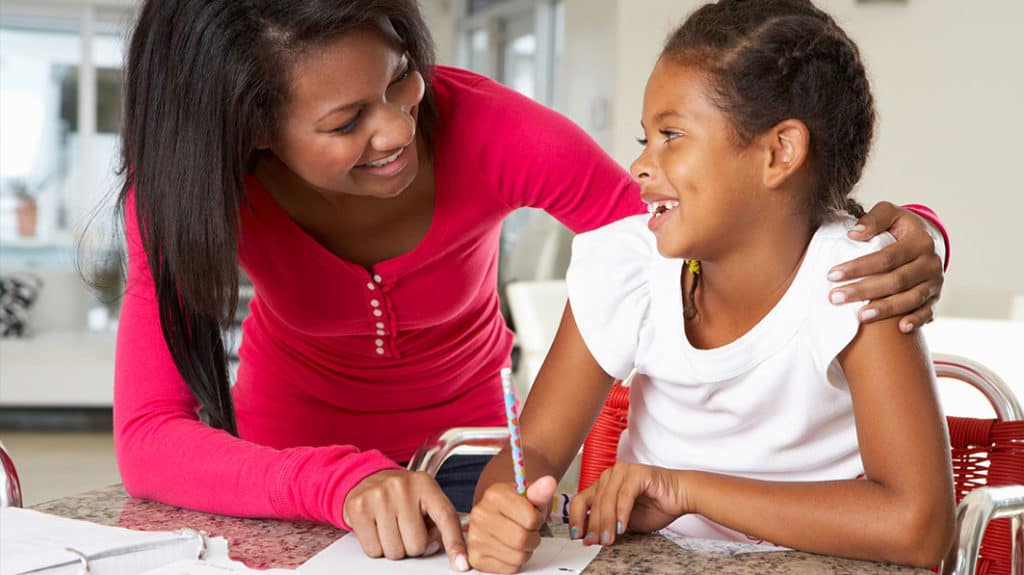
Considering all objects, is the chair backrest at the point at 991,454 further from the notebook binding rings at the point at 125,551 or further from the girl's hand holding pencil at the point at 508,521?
the notebook binding rings at the point at 125,551

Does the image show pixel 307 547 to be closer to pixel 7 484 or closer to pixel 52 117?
pixel 7 484

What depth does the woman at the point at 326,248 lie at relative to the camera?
39.9 inches

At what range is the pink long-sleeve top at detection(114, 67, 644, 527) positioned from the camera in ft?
3.66

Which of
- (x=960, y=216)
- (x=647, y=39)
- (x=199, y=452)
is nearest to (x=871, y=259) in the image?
(x=199, y=452)

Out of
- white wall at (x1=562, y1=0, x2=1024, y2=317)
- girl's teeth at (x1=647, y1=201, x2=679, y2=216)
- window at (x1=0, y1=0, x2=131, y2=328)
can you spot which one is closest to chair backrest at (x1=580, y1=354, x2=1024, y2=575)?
girl's teeth at (x1=647, y1=201, x2=679, y2=216)

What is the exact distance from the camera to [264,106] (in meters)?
1.16

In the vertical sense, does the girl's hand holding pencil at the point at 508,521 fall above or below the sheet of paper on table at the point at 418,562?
above

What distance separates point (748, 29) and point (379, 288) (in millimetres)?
531

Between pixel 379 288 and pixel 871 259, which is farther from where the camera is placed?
pixel 379 288

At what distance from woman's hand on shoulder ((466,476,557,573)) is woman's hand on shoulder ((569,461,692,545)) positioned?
7 cm

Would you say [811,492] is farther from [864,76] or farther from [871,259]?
[864,76]

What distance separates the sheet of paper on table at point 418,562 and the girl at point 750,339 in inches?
1.5

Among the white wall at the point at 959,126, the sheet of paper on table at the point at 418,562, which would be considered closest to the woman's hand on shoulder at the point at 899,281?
the sheet of paper on table at the point at 418,562

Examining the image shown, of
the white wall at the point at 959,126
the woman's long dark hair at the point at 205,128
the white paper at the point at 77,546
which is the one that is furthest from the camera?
the white wall at the point at 959,126
